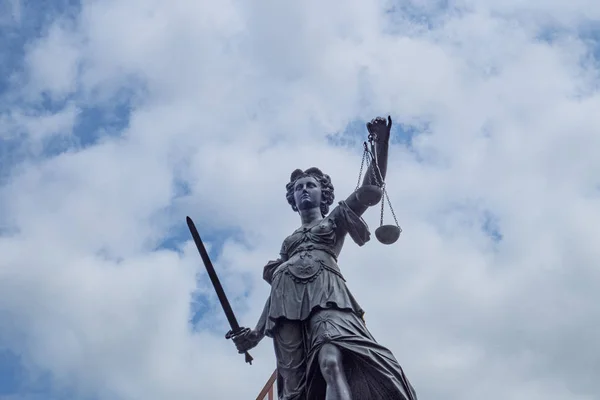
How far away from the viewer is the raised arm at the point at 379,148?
940 cm

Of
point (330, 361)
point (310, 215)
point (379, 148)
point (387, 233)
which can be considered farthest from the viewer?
point (310, 215)

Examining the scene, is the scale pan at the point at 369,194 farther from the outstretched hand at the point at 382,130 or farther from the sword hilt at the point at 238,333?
the sword hilt at the point at 238,333

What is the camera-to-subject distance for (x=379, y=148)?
9562 millimetres

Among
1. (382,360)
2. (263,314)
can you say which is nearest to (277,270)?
(263,314)

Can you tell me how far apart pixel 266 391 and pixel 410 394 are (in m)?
12.8

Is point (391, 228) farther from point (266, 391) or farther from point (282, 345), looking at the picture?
point (266, 391)

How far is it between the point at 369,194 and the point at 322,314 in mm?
1529

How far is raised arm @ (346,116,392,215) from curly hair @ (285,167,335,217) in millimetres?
909

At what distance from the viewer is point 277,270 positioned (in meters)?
9.14

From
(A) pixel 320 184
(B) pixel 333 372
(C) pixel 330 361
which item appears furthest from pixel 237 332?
(A) pixel 320 184

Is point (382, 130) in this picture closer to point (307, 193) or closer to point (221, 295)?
point (307, 193)

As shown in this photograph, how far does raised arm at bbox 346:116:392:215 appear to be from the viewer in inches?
370

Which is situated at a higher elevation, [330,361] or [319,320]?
[319,320]

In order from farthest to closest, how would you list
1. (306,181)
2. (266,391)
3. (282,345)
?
(266,391) < (306,181) < (282,345)
